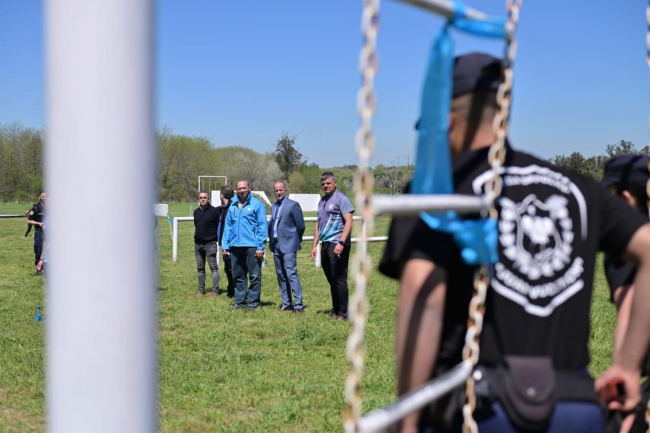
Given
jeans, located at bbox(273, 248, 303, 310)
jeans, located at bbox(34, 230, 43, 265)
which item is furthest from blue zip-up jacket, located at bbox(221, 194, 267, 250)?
jeans, located at bbox(34, 230, 43, 265)

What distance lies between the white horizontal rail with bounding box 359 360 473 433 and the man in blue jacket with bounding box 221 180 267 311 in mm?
8352

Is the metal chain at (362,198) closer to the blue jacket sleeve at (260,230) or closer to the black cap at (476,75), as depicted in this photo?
the black cap at (476,75)

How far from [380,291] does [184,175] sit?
183 ft

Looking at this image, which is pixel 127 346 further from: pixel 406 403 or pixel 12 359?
pixel 12 359

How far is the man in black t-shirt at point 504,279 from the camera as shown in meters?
1.79

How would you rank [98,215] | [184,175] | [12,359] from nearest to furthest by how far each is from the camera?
[98,215] < [12,359] < [184,175]

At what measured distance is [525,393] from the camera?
6.07 ft

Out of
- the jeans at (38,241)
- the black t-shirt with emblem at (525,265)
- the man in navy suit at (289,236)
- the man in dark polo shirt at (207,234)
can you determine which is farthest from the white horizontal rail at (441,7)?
the jeans at (38,241)

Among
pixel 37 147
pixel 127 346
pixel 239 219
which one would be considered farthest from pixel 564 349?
pixel 37 147

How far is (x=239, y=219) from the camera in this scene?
10109mm

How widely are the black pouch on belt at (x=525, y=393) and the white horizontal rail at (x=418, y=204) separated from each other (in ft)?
1.42

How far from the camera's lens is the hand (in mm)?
2303

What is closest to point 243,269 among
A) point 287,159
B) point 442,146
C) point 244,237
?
point 244,237

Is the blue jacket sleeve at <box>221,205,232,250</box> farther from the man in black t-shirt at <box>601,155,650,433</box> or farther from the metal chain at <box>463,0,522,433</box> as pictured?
the metal chain at <box>463,0,522,433</box>
